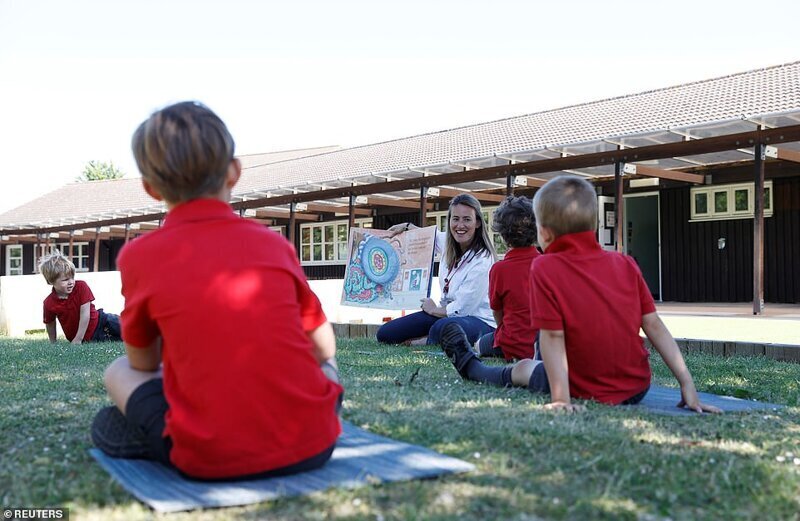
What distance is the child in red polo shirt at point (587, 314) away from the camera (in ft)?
10.2

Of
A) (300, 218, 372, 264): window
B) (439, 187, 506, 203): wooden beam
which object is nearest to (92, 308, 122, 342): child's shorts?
(439, 187, 506, 203): wooden beam

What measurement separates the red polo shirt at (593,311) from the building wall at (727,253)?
1268 centimetres

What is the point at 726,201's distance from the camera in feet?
50.0

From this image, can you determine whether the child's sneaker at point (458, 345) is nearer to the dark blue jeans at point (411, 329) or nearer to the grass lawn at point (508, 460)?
the grass lawn at point (508, 460)

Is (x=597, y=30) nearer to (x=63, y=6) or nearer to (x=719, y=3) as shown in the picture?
(x=719, y=3)

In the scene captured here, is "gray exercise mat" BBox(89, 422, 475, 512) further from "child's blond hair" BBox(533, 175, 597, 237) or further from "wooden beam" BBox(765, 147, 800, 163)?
"wooden beam" BBox(765, 147, 800, 163)

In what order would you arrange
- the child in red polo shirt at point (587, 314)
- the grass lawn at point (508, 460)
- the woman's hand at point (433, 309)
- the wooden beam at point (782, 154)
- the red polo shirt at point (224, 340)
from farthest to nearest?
1. the wooden beam at point (782, 154)
2. the woman's hand at point (433, 309)
3. the child in red polo shirt at point (587, 314)
4. the red polo shirt at point (224, 340)
5. the grass lawn at point (508, 460)

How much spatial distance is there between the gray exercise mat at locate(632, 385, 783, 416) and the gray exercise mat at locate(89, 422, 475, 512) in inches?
55.1

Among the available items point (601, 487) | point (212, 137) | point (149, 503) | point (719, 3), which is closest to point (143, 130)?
point (212, 137)

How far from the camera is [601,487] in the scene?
194cm

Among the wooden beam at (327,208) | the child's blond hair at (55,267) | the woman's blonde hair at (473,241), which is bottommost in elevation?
the child's blond hair at (55,267)

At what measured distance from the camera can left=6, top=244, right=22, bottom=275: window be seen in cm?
3366

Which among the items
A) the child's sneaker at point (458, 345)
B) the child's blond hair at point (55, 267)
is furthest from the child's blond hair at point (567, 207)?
the child's blond hair at point (55, 267)

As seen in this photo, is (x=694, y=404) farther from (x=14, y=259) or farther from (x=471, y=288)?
(x=14, y=259)
